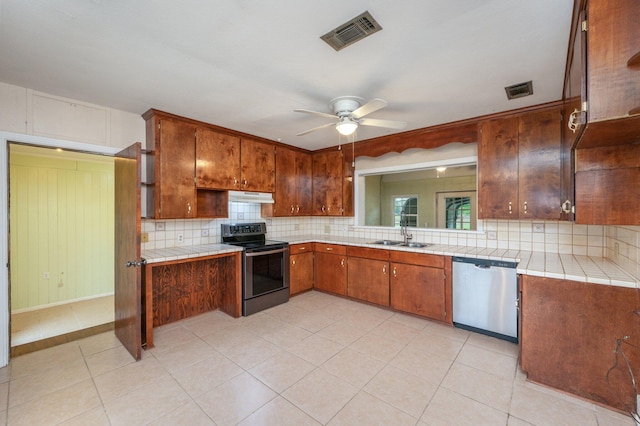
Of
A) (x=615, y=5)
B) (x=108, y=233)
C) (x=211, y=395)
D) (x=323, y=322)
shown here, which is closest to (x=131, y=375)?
(x=211, y=395)

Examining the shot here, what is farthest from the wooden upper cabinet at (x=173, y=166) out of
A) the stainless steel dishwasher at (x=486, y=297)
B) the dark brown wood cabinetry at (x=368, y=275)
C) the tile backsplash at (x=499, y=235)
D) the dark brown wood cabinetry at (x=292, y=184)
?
the stainless steel dishwasher at (x=486, y=297)

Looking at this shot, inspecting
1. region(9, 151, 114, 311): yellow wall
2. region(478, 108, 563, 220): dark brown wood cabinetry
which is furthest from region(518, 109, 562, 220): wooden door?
region(9, 151, 114, 311): yellow wall

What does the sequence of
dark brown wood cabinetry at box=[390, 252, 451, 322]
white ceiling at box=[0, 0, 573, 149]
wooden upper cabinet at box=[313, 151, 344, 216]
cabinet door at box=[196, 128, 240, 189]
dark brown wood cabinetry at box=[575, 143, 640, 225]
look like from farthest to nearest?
1. wooden upper cabinet at box=[313, 151, 344, 216]
2. cabinet door at box=[196, 128, 240, 189]
3. dark brown wood cabinetry at box=[390, 252, 451, 322]
4. dark brown wood cabinetry at box=[575, 143, 640, 225]
5. white ceiling at box=[0, 0, 573, 149]

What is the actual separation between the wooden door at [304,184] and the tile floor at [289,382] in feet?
6.89

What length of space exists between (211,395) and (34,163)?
4125 mm

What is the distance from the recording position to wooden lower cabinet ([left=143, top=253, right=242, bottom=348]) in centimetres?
321

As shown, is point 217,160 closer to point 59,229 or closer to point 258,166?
point 258,166

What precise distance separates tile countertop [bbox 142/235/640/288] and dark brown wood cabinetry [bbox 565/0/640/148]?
44.5 inches

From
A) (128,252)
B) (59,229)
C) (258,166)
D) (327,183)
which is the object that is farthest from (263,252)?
(59,229)

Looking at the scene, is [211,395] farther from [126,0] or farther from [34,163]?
[34,163]

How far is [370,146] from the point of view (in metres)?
4.12

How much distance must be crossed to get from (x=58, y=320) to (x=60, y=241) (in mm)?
1208

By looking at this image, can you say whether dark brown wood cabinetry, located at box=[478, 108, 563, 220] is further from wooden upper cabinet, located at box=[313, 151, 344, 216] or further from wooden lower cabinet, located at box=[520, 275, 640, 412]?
wooden upper cabinet, located at box=[313, 151, 344, 216]

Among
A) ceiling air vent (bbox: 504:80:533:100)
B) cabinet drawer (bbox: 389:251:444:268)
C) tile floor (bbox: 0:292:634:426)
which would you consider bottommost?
A: tile floor (bbox: 0:292:634:426)
